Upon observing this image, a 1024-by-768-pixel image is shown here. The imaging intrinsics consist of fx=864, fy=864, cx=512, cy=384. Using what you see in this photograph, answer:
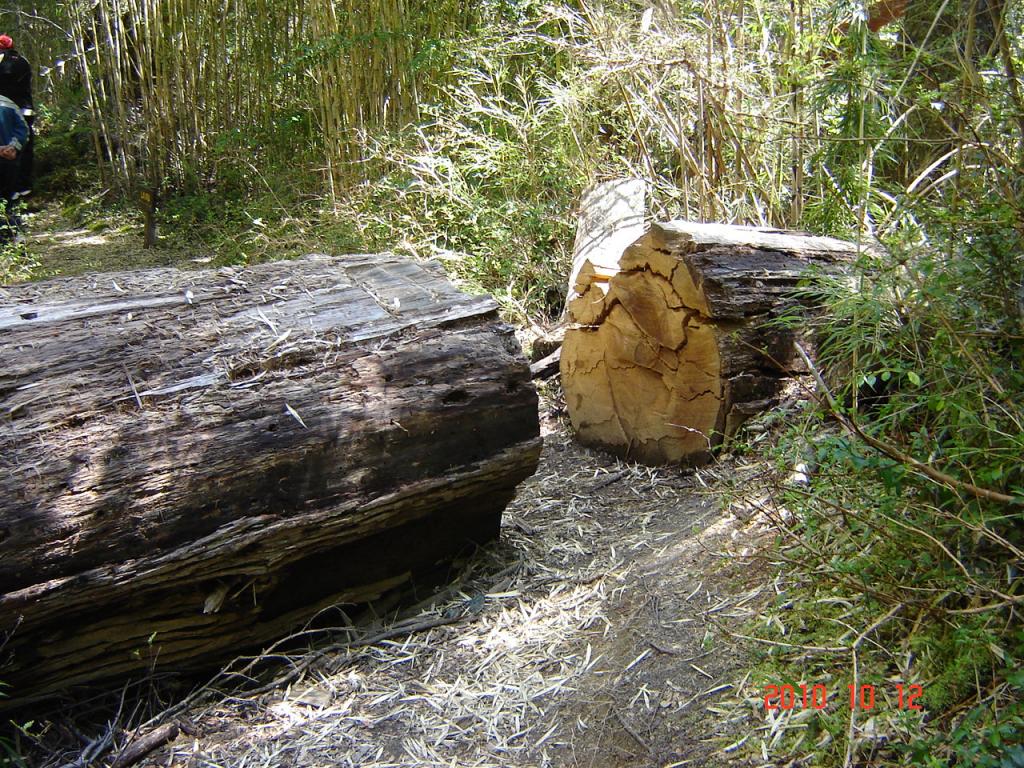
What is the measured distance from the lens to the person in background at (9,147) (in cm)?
732

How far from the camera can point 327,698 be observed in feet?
8.36

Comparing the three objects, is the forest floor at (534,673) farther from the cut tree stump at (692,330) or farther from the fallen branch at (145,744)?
the cut tree stump at (692,330)

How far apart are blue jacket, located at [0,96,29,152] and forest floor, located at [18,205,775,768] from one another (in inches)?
255

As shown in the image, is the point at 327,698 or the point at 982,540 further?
the point at 327,698

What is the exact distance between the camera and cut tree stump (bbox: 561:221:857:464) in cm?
354

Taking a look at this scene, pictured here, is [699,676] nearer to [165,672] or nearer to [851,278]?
[165,672]

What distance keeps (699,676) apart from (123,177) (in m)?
8.35

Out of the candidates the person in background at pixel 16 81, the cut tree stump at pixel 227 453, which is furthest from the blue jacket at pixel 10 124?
the cut tree stump at pixel 227 453

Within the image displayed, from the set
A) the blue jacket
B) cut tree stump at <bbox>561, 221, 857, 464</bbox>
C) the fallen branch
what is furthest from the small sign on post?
the fallen branch

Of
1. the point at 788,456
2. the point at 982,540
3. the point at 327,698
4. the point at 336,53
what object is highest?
the point at 336,53

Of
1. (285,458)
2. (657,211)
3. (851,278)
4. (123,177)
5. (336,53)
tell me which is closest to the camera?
(285,458)

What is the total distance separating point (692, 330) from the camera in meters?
3.58

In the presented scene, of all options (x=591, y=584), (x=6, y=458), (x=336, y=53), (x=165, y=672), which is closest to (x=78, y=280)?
(x=6, y=458)

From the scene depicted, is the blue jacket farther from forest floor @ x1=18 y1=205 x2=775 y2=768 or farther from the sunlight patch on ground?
forest floor @ x1=18 y1=205 x2=775 y2=768
